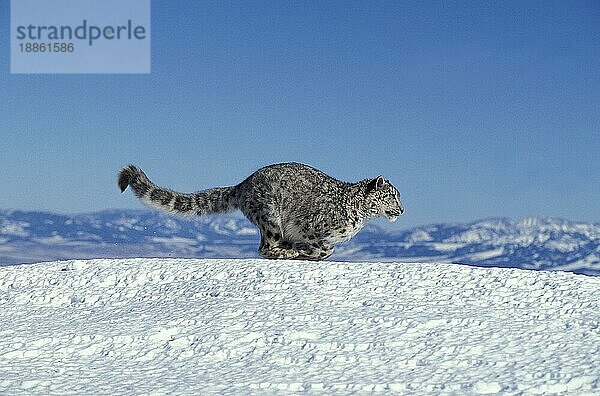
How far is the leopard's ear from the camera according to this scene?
6.62 m

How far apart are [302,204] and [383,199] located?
0.66 m

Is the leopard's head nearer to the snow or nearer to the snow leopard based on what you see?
the snow leopard

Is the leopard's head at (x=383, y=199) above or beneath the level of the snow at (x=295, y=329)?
above

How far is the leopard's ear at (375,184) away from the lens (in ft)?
21.7

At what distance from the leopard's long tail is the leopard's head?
3.46 ft

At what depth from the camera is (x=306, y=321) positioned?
4.14m

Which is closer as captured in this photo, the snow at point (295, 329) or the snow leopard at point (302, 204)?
the snow at point (295, 329)

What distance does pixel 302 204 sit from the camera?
6395 millimetres

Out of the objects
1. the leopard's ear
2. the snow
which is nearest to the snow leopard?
the leopard's ear

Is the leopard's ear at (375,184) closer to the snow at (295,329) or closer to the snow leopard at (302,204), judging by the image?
the snow leopard at (302,204)

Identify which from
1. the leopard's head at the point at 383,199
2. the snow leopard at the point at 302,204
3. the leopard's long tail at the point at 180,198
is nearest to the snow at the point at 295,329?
the snow leopard at the point at 302,204

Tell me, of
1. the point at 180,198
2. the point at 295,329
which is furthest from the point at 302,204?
the point at 295,329

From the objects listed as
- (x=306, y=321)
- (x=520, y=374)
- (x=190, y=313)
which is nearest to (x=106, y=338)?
(x=190, y=313)

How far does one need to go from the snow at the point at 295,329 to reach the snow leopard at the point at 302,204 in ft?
3.42
